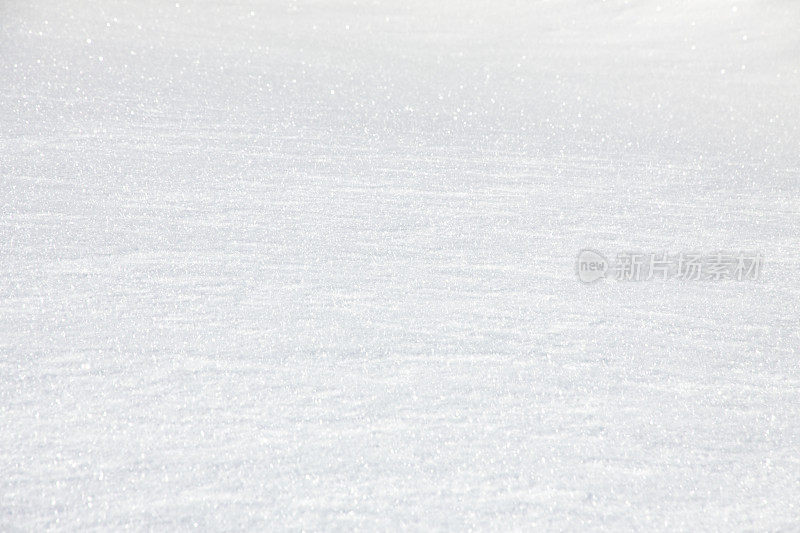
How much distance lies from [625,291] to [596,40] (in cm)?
50

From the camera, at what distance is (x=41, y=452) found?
32 centimetres

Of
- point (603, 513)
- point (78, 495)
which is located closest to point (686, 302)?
point (603, 513)

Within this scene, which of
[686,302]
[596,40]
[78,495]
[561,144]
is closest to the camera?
[78,495]

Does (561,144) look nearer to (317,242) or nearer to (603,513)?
(317,242)

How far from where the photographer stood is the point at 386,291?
451mm

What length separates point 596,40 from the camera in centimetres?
87

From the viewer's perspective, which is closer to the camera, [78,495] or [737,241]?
[78,495]

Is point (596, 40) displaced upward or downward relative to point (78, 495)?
upward

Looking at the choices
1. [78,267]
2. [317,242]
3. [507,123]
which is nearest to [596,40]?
[507,123]

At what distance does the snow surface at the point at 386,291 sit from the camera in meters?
0.32

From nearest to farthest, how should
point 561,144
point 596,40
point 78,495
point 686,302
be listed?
1. point 78,495
2. point 686,302
3. point 561,144
4. point 596,40

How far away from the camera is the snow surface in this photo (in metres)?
0.32

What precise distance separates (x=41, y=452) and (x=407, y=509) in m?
0.16

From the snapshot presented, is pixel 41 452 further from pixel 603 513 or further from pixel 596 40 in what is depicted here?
pixel 596 40
